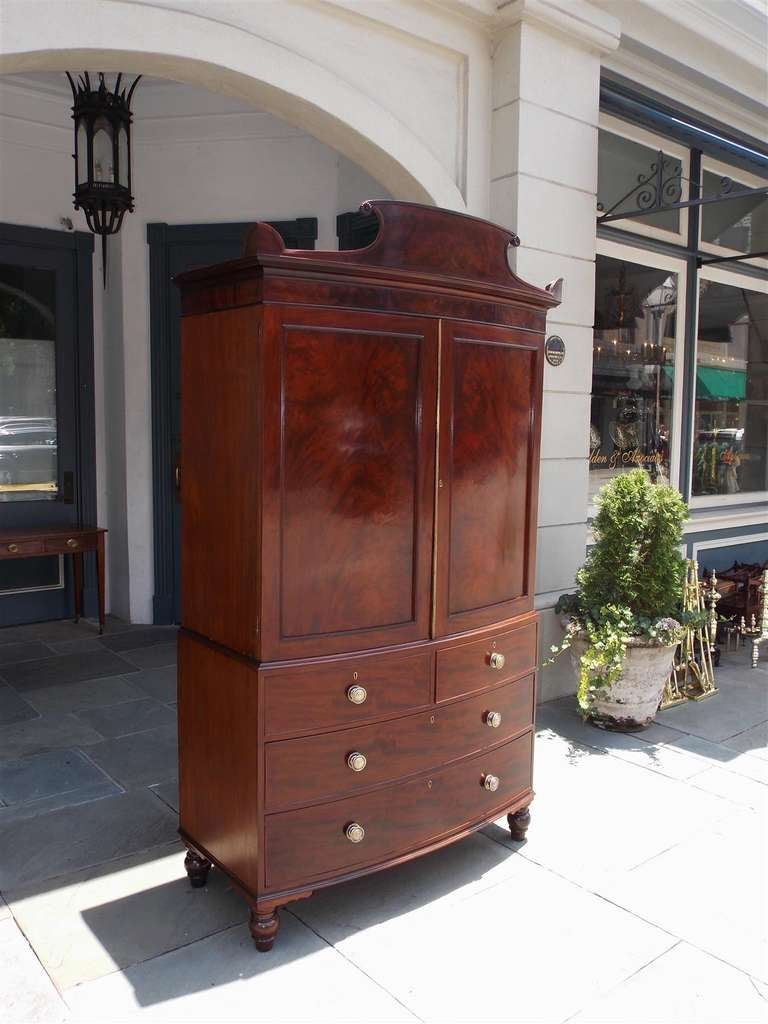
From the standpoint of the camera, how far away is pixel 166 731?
4.39 metres

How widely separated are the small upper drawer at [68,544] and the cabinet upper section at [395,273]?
3.72 meters

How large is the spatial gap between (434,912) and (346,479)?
4.89ft

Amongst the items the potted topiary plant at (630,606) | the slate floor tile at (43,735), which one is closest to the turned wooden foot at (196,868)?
the slate floor tile at (43,735)

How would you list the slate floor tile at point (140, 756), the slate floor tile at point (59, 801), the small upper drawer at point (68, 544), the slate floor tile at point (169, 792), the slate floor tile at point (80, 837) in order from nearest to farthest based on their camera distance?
the slate floor tile at point (80, 837), the slate floor tile at point (59, 801), the slate floor tile at point (169, 792), the slate floor tile at point (140, 756), the small upper drawer at point (68, 544)

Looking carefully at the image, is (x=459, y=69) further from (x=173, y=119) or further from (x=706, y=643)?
(x=706, y=643)

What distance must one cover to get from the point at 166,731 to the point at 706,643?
133 inches

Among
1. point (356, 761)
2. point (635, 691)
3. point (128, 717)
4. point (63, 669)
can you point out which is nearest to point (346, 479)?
point (356, 761)

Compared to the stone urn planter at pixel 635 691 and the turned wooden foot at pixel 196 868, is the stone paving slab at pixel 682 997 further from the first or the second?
the stone urn planter at pixel 635 691

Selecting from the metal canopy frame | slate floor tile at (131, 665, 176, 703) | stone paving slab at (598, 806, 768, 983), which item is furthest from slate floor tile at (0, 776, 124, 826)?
the metal canopy frame

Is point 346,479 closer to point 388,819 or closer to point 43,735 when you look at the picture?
point 388,819

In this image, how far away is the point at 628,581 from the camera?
441 cm

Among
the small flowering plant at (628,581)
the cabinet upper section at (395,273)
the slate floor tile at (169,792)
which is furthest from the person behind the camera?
the small flowering plant at (628,581)

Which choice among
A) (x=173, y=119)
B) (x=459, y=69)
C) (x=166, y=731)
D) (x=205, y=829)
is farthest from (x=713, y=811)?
(x=173, y=119)

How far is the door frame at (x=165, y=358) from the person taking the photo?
5.99 metres
